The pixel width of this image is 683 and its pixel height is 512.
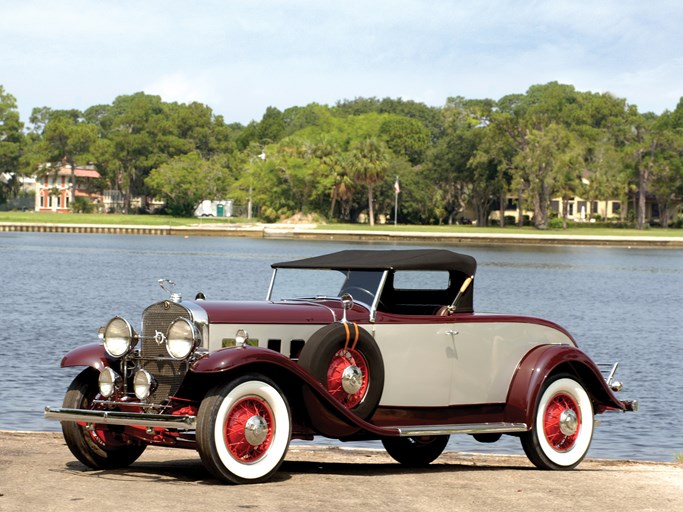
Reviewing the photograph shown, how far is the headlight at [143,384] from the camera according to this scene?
8.98m

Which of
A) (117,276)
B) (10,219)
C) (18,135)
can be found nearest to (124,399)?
(117,276)

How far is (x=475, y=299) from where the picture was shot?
160ft

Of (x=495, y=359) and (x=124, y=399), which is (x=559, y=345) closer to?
(x=495, y=359)

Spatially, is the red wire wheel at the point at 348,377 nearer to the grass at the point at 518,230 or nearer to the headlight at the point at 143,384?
the headlight at the point at 143,384

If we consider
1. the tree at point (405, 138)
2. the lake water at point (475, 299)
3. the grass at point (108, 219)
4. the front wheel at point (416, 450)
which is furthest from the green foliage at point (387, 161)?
the front wheel at point (416, 450)

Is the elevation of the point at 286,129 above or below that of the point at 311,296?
above

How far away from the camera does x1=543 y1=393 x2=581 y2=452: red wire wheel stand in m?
10.6

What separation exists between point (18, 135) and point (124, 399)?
165m

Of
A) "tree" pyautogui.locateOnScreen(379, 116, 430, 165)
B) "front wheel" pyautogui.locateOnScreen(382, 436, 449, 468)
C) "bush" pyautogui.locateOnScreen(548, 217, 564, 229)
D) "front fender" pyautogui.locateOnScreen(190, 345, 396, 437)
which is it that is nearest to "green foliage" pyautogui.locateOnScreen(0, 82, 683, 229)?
"tree" pyautogui.locateOnScreen(379, 116, 430, 165)

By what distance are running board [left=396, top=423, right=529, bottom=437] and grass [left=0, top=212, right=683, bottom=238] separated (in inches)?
4255

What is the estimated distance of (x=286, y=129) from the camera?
18775 centimetres

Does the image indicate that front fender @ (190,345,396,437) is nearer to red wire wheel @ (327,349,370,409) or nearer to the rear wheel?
red wire wheel @ (327,349,370,409)

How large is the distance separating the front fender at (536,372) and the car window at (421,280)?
1.01m

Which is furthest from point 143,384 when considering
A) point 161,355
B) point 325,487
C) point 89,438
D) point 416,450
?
point 416,450
